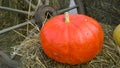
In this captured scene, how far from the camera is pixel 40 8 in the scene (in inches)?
93.6

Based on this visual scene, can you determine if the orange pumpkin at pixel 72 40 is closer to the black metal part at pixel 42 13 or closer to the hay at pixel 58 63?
the hay at pixel 58 63

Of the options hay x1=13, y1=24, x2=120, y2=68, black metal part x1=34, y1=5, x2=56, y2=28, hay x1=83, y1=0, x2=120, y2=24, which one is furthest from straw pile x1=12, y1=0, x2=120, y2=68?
hay x1=83, y1=0, x2=120, y2=24

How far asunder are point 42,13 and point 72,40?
25.6 inches

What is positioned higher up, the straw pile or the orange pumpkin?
the orange pumpkin

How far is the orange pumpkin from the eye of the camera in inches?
69.2

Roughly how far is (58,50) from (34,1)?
1.36m

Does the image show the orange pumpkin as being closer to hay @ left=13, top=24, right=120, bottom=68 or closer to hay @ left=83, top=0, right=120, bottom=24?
hay @ left=13, top=24, right=120, bottom=68

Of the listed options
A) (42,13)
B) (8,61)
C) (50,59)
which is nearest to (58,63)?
(50,59)

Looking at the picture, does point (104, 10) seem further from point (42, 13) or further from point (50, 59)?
point (50, 59)

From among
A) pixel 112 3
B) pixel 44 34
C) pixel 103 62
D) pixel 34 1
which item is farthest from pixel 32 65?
pixel 34 1

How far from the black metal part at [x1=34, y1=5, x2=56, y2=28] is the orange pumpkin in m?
0.50

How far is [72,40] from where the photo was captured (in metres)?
1.75

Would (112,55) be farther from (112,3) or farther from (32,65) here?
(112,3)

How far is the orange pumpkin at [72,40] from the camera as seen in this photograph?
5.77ft
